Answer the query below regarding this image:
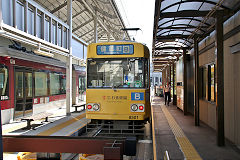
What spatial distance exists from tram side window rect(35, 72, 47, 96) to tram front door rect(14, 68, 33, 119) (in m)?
0.57

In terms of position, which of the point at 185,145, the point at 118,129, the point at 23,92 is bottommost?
the point at 185,145

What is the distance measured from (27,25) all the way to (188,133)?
722 centimetres

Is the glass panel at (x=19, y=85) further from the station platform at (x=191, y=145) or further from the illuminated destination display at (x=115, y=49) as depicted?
the station platform at (x=191, y=145)

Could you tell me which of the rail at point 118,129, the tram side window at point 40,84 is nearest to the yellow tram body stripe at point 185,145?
the rail at point 118,129

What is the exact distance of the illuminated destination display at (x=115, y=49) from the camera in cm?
651

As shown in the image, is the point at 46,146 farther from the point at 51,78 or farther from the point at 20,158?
the point at 51,78

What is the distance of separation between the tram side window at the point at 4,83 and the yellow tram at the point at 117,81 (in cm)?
435

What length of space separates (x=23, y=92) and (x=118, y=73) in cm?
589

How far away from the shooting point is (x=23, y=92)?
9.92 m

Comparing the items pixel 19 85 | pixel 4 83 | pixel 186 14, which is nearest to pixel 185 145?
pixel 186 14

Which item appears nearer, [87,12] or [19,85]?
[19,85]

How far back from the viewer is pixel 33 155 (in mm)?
4227

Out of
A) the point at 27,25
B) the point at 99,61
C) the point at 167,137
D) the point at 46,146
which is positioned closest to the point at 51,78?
the point at 27,25

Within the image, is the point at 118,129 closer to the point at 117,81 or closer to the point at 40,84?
the point at 117,81
